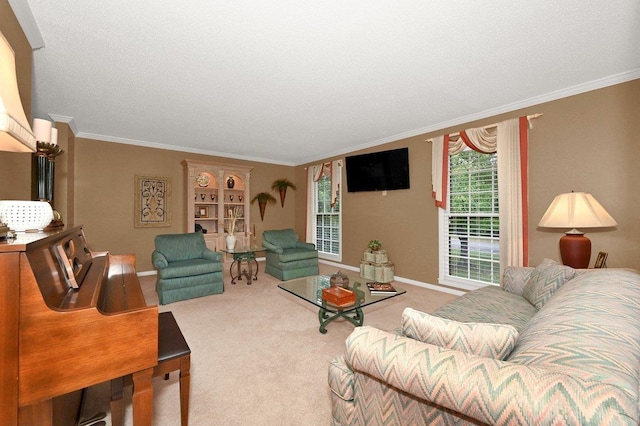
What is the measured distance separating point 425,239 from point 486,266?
93cm

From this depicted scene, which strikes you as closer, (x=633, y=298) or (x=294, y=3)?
(x=633, y=298)

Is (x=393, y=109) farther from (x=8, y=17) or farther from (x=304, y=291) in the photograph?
(x=8, y=17)

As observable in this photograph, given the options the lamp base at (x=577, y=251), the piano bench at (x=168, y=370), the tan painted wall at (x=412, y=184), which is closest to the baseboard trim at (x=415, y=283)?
the tan painted wall at (x=412, y=184)

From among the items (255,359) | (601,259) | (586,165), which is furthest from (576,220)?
(255,359)

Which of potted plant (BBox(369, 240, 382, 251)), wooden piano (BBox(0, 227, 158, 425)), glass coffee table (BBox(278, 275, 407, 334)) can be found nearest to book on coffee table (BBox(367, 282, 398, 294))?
glass coffee table (BBox(278, 275, 407, 334))

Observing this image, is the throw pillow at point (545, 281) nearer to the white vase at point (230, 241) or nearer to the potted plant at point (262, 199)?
the white vase at point (230, 241)

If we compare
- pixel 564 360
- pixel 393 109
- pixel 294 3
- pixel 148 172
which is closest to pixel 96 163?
pixel 148 172

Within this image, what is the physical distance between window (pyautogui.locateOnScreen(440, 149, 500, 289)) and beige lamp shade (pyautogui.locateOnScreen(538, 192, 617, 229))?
1.02 m

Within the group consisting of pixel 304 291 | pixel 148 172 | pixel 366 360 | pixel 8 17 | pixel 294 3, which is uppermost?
pixel 294 3

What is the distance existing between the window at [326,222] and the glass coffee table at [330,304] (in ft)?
8.77

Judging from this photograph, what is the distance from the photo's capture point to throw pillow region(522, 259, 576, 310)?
6.45 feet

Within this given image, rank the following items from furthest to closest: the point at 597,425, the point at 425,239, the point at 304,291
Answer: the point at 425,239, the point at 304,291, the point at 597,425

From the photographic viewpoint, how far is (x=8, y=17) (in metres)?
1.65

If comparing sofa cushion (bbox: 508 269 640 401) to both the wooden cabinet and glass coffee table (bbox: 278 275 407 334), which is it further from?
the wooden cabinet
